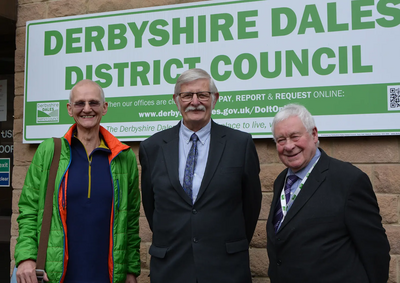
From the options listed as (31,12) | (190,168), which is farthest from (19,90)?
(190,168)

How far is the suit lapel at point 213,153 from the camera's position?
2.34 metres

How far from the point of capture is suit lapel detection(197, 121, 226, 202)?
234 cm

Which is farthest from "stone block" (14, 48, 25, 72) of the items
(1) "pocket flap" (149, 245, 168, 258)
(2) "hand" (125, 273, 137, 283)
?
(1) "pocket flap" (149, 245, 168, 258)

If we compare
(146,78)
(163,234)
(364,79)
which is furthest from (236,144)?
(146,78)

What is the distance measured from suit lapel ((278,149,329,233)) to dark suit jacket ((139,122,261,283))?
36 cm

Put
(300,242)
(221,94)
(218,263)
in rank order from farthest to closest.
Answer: (221,94)
(218,263)
(300,242)

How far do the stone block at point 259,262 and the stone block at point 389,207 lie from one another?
97cm

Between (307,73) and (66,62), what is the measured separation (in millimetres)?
2234

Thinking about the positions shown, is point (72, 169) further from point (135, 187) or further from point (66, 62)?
point (66, 62)

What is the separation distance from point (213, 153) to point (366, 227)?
909 mm

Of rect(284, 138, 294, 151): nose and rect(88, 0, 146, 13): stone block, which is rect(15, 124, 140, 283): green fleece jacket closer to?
rect(284, 138, 294, 151): nose

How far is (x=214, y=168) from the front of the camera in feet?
7.81

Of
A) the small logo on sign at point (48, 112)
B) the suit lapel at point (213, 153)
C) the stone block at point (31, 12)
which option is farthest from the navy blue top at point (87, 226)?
the stone block at point (31, 12)

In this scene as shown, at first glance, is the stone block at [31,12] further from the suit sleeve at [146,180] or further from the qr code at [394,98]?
the qr code at [394,98]
